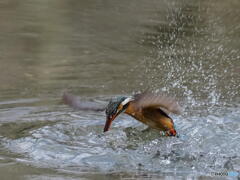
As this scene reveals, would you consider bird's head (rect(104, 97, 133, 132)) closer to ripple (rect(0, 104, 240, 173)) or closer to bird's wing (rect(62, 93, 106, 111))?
bird's wing (rect(62, 93, 106, 111))

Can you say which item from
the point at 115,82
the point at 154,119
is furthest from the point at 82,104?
the point at 115,82

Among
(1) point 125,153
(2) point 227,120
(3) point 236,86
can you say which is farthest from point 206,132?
(3) point 236,86

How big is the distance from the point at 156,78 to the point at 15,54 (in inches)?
83.8

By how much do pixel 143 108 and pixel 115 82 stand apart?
1.96 m

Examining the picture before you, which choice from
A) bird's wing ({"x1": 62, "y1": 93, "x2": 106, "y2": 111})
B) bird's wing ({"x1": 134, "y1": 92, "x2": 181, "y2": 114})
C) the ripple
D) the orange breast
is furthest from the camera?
the orange breast

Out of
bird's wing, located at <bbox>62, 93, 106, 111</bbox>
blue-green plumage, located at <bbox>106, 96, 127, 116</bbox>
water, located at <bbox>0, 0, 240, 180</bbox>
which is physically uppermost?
blue-green plumage, located at <bbox>106, 96, 127, 116</bbox>

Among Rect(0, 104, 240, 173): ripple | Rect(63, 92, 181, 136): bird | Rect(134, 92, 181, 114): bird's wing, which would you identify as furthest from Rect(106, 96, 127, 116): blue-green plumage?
Rect(0, 104, 240, 173): ripple

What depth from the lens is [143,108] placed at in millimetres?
5750

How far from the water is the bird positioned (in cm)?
16

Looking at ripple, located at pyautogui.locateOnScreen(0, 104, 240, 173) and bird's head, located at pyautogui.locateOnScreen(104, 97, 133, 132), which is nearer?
ripple, located at pyautogui.locateOnScreen(0, 104, 240, 173)

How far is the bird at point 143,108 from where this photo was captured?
5441mm

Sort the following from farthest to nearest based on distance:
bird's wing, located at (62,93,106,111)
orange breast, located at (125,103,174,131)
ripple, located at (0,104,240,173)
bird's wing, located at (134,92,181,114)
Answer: orange breast, located at (125,103,174,131) < bird's wing, located at (62,93,106,111) < bird's wing, located at (134,92,181,114) < ripple, located at (0,104,240,173)

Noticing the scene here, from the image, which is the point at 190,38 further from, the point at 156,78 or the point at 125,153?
the point at 125,153

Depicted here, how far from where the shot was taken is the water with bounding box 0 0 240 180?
5.19 m
